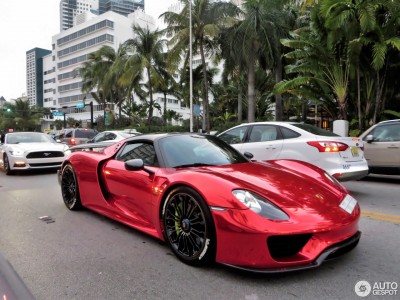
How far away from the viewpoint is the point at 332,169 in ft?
20.9

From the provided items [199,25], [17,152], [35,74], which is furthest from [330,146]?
[35,74]

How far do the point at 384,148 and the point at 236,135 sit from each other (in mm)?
3541

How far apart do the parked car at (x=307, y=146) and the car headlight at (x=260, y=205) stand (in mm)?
3605

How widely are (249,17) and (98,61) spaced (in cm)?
2727

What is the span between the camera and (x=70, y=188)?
5.91 metres

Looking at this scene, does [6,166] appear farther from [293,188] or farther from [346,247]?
[346,247]

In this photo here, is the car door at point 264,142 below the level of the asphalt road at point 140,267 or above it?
above

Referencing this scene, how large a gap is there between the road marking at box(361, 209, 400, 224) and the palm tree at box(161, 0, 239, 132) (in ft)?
67.3

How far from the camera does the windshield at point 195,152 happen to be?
417 centimetres

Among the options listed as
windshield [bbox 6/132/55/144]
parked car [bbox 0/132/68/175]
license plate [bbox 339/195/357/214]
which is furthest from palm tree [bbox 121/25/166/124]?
license plate [bbox 339/195/357/214]

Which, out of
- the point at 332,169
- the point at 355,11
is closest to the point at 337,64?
the point at 355,11

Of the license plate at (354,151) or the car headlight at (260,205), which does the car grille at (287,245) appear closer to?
the car headlight at (260,205)

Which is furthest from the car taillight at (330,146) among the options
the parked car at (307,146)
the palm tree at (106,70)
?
the palm tree at (106,70)

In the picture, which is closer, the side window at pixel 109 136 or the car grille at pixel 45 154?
the car grille at pixel 45 154
